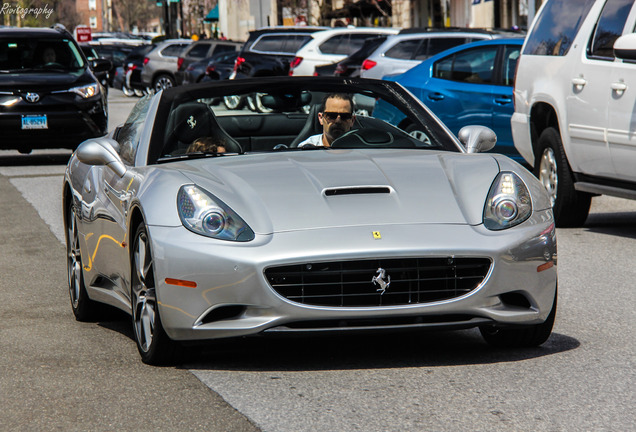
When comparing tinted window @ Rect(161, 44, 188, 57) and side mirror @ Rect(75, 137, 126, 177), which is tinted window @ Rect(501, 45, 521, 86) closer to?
side mirror @ Rect(75, 137, 126, 177)

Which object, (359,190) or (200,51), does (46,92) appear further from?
(200,51)

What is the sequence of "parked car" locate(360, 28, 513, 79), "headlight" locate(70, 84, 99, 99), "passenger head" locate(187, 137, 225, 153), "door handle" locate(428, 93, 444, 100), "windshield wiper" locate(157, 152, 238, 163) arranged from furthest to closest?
"parked car" locate(360, 28, 513, 79)
"headlight" locate(70, 84, 99, 99)
"door handle" locate(428, 93, 444, 100)
"passenger head" locate(187, 137, 225, 153)
"windshield wiper" locate(157, 152, 238, 163)

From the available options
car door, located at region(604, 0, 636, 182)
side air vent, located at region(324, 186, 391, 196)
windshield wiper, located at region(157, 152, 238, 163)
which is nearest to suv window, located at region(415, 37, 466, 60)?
car door, located at region(604, 0, 636, 182)

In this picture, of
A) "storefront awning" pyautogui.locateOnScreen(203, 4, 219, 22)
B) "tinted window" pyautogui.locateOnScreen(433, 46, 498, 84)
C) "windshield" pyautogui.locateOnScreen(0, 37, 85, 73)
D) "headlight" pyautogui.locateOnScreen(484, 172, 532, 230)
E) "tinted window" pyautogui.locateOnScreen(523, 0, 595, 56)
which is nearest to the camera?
"headlight" pyautogui.locateOnScreen(484, 172, 532, 230)

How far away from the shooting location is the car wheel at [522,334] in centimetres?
556

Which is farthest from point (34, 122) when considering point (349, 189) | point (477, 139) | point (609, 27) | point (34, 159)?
point (349, 189)

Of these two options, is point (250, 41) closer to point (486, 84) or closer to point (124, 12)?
point (486, 84)

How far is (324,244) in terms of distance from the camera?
5.05 meters

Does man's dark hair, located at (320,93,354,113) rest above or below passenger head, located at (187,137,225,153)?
above

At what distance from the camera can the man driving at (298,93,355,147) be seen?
6.52m

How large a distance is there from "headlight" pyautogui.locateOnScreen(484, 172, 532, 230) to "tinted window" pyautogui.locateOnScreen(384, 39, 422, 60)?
1440 centimetres

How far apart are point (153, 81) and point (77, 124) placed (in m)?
22.8

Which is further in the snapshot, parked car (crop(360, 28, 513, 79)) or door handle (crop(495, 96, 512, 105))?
parked car (crop(360, 28, 513, 79))

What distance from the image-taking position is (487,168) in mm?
5680
